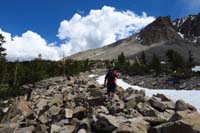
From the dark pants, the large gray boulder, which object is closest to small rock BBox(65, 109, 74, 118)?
the large gray boulder

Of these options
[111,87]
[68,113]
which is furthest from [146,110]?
[111,87]

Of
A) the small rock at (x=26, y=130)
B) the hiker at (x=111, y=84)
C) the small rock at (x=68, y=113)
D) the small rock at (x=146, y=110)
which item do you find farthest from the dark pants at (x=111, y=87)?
the small rock at (x=26, y=130)

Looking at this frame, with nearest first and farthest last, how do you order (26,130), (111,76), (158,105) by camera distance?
(26,130)
(158,105)
(111,76)

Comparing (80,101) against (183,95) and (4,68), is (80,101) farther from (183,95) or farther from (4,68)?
(4,68)

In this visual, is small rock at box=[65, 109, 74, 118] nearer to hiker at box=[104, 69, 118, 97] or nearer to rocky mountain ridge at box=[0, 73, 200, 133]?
rocky mountain ridge at box=[0, 73, 200, 133]

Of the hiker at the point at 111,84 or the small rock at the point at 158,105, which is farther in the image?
the hiker at the point at 111,84

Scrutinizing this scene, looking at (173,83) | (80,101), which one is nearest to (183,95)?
(173,83)

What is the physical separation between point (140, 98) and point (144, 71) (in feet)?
168

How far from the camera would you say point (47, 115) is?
19594 mm

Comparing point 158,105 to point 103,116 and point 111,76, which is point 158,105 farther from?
point 103,116

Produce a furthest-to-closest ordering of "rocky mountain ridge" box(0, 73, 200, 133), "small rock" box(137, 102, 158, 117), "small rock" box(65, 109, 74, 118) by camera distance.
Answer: "small rock" box(65, 109, 74, 118) → "small rock" box(137, 102, 158, 117) → "rocky mountain ridge" box(0, 73, 200, 133)

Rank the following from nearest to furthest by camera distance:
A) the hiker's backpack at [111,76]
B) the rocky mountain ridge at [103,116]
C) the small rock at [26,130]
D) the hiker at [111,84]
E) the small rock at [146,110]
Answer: the rocky mountain ridge at [103,116] < the small rock at [26,130] < the small rock at [146,110] < the hiker at [111,84] < the hiker's backpack at [111,76]

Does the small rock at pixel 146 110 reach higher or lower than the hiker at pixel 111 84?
lower

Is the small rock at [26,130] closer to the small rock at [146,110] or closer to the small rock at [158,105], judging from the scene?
the small rock at [146,110]
